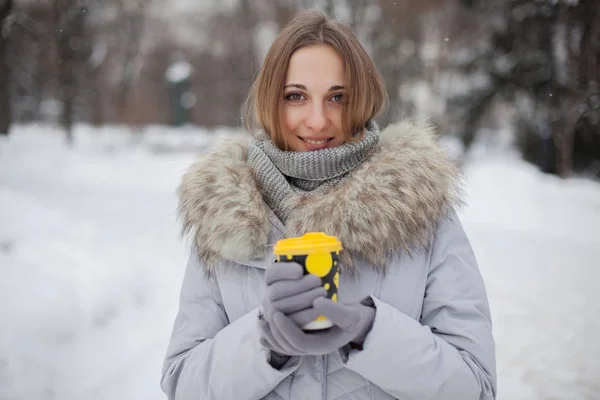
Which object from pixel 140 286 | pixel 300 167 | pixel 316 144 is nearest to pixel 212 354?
pixel 300 167

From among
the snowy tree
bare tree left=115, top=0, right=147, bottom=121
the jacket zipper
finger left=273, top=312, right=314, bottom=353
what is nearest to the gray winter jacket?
the jacket zipper

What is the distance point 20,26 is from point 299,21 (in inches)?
647

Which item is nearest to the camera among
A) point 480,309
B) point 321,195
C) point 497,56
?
point 480,309

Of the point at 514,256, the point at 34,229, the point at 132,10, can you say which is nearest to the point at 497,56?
the point at 514,256

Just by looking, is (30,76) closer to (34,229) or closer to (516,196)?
(34,229)

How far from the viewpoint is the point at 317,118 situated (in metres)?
1.72

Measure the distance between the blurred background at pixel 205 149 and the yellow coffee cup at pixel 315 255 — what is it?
89cm

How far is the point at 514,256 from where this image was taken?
648 centimetres

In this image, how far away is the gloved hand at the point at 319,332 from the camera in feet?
3.78

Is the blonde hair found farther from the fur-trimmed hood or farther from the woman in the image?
the fur-trimmed hood

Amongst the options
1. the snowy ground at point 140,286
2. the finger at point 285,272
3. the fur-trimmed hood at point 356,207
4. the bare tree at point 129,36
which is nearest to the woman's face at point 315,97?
the fur-trimmed hood at point 356,207

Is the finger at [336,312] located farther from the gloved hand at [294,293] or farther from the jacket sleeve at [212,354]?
the jacket sleeve at [212,354]

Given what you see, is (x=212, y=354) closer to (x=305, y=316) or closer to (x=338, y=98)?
(x=305, y=316)

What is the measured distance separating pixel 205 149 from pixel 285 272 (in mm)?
951
